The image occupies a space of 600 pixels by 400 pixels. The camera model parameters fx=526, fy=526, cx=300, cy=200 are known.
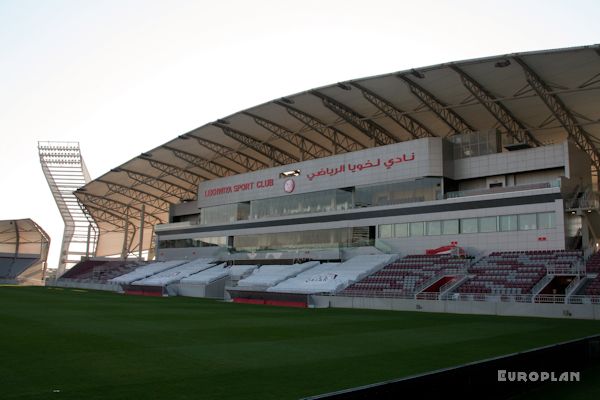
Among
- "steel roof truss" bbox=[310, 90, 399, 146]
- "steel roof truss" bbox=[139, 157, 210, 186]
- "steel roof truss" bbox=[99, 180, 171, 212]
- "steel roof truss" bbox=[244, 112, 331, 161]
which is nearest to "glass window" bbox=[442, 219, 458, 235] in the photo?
"steel roof truss" bbox=[310, 90, 399, 146]

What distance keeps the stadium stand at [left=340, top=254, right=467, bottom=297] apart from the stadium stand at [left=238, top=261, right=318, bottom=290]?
29.7 feet

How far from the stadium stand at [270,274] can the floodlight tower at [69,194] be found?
156ft

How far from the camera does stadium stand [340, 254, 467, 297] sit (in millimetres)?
35781

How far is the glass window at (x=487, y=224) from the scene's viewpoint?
41281 millimetres

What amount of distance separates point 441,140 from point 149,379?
40.5 metres

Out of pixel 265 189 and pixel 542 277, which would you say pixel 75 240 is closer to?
pixel 265 189

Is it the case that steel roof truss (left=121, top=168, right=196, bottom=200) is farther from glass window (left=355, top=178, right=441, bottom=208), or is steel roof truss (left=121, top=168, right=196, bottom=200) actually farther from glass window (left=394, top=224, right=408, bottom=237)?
glass window (left=394, top=224, right=408, bottom=237)

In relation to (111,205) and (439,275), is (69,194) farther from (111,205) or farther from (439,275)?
(439,275)

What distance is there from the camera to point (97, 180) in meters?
74.9

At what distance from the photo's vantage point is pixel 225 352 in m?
13.2

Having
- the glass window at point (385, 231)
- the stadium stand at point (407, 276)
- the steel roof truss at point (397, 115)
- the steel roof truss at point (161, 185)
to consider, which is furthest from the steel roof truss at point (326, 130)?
the steel roof truss at point (161, 185)

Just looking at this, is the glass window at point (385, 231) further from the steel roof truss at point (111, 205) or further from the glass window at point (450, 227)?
the steel roof truss at point (111, 205)

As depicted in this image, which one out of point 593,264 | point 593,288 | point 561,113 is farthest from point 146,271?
point 593,288

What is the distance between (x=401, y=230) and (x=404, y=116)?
11.5 meters
